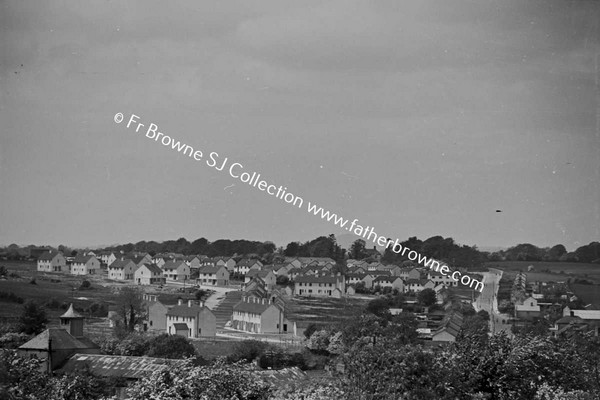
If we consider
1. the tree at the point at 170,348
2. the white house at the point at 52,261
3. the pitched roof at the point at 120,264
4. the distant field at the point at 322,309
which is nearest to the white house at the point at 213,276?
the pitched roof at the point at 120,264

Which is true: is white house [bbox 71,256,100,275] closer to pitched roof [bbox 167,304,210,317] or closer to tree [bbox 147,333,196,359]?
pitched roof [bbox 167,304,210,317]

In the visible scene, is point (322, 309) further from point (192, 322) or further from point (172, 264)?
point (172, 264)

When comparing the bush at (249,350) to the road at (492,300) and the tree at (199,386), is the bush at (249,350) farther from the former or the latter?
the tree at (199,386)

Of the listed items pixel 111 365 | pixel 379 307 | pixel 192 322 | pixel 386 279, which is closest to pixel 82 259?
pixel 386 279

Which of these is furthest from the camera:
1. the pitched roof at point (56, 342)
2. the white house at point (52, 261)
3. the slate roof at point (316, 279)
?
the slate roof at point (316, 279)

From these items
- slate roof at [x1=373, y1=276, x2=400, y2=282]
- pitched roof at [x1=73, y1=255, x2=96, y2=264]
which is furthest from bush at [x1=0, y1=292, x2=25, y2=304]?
slate roof at [x1=373, y1=276, x2=400, y2=282]
